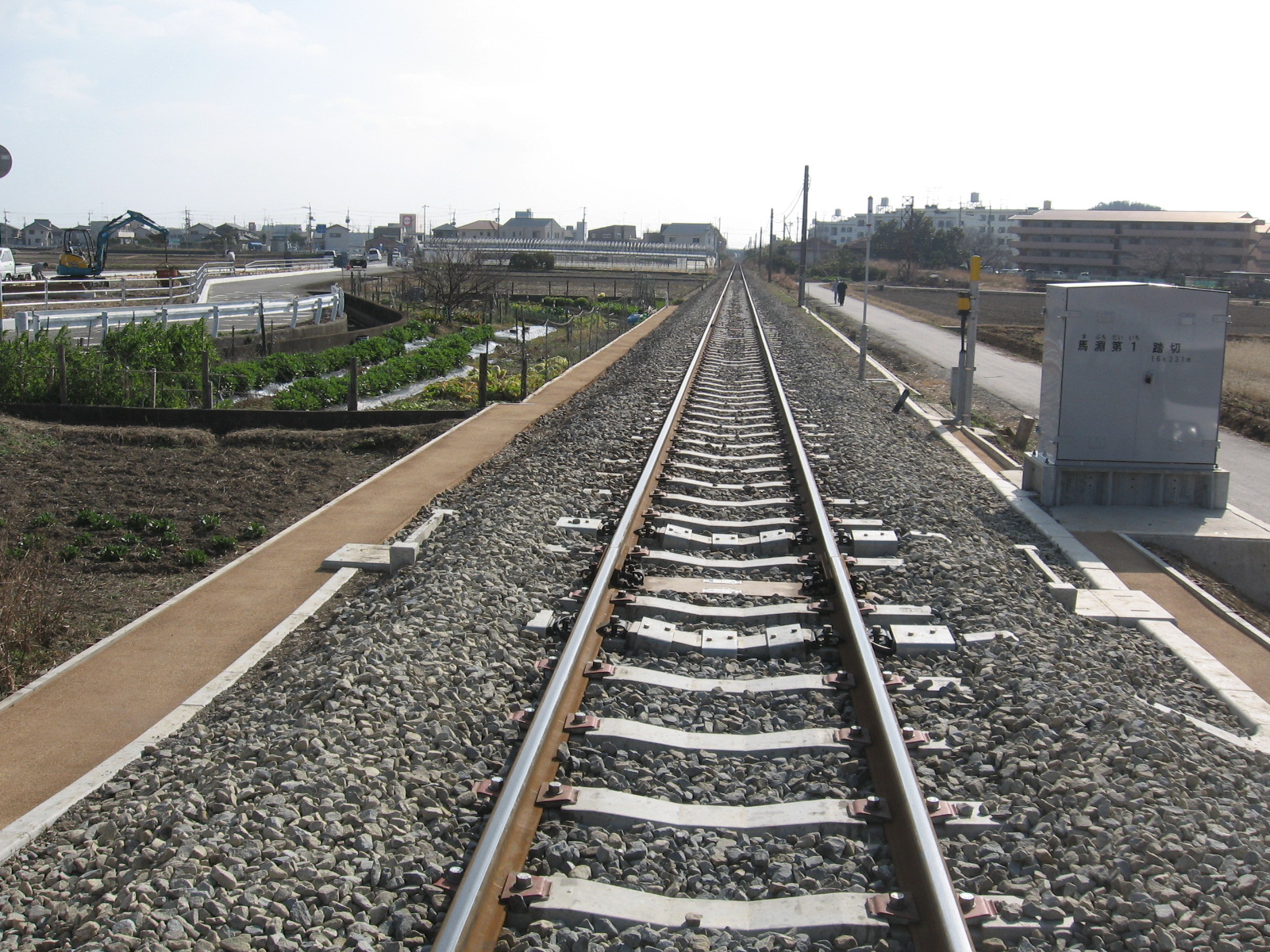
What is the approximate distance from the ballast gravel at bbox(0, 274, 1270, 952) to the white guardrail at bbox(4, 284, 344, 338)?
17.7 meters

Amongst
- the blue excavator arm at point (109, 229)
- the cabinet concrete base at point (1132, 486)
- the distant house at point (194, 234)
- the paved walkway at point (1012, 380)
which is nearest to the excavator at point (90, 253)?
the blue excavator arm at point (109, 229)

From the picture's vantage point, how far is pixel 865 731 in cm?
474

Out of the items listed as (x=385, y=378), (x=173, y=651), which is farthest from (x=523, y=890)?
(x=385, y=378)

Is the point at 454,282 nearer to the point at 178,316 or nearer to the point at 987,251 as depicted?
the point at 178,316

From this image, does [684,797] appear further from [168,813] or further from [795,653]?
[168,813]

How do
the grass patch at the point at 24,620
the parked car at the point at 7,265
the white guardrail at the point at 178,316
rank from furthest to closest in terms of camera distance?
the parked car at the point at 7,265, the white guardrail at the point at 178,316, the grass patch at the point at 24,620

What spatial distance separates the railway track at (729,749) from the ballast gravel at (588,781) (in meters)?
0.04

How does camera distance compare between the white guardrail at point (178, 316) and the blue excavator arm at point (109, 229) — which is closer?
the white guardrail at point (178, 316)

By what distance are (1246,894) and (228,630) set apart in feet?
18.6

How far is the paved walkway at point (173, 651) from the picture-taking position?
4988mm

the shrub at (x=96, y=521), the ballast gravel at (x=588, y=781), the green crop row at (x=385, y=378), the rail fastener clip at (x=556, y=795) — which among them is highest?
the green crop row at (x=385, y=378)

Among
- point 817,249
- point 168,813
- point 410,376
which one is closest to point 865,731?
point 168,813

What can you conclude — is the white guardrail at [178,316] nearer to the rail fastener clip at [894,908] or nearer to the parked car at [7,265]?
the parked car at [7,265]

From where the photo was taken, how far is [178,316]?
26.5 metres
